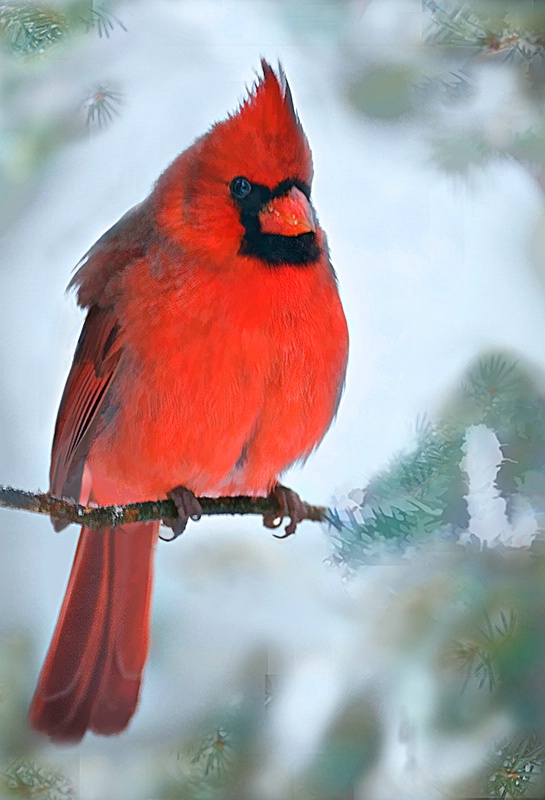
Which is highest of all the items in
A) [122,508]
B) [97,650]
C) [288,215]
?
[288,215]

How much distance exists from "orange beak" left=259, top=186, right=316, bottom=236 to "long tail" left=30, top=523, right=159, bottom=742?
14.0 inches

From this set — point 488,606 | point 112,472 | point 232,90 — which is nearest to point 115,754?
point 112,472

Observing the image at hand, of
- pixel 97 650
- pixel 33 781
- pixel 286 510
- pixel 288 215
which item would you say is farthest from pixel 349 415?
pixel 33 781

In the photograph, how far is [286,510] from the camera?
1006mm

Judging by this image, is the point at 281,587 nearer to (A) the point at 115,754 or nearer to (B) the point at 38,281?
(A) the point at 115,754

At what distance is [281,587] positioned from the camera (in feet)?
3.34

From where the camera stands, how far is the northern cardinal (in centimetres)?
95

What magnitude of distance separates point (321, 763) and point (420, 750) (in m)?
0.12

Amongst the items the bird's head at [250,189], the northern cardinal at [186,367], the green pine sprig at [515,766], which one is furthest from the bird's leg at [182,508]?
the green pine sprig at [515,766]

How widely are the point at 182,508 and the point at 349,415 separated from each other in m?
0.22

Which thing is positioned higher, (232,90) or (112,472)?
(232,90)

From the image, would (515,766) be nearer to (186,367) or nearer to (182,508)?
(182,508)

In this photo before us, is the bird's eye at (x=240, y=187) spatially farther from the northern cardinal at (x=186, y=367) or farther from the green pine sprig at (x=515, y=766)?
the green pine sprig at (x=515, y=766)

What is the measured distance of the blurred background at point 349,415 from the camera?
38.8 inches
